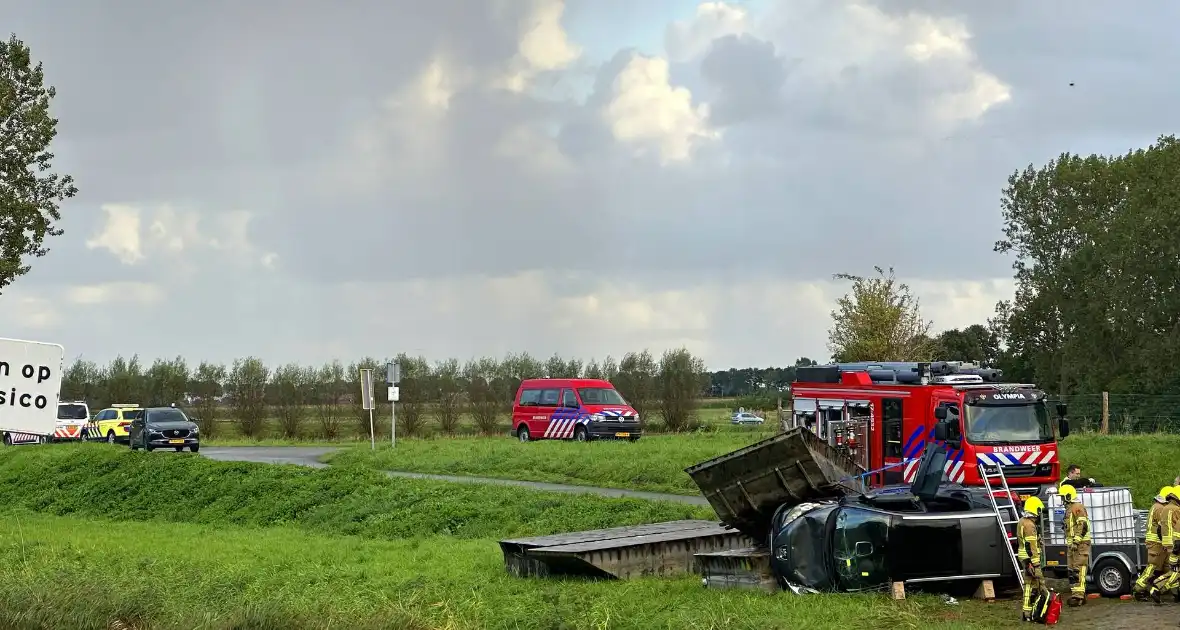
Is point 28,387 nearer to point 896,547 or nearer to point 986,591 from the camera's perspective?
point 896,547

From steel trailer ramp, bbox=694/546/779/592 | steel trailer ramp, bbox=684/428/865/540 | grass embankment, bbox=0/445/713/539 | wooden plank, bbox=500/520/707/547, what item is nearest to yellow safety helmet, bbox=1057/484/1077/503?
steel trailer ramp, bbox=684/428/865/540

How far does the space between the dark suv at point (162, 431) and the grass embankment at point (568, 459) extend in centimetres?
735

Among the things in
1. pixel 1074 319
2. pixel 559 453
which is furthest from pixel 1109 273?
pixel 559 453

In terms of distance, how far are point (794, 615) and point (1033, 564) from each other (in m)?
2.39

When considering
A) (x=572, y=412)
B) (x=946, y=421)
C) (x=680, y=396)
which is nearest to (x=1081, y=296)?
(x=680, y=396)

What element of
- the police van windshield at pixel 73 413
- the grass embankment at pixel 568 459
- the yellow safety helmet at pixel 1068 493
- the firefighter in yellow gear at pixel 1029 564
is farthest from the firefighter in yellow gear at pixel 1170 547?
the police van windshield at pixel 73 413

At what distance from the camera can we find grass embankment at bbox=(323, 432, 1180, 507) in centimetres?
2720

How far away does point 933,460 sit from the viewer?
46.8 ft

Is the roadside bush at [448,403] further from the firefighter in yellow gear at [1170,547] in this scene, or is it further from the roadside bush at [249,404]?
the firefighter in yellow gear at [1170,547]

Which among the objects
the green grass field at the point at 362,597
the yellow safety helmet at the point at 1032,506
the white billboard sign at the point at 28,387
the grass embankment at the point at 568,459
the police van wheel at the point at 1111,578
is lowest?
the green grass field at the point at 362,597

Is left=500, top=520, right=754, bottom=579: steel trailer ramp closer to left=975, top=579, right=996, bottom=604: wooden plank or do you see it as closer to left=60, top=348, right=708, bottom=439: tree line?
left=975, top=579, right=996, bottom=604: wooden plank

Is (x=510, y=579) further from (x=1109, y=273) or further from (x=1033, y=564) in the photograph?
(x=1109, y=273)

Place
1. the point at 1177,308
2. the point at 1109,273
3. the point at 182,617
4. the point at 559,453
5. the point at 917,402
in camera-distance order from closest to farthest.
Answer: the point at 182,617, the point at 917,402, the point at 559,453, the point at 1177,308, the point at 1109,273

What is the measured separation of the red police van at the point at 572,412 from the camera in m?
39.5
